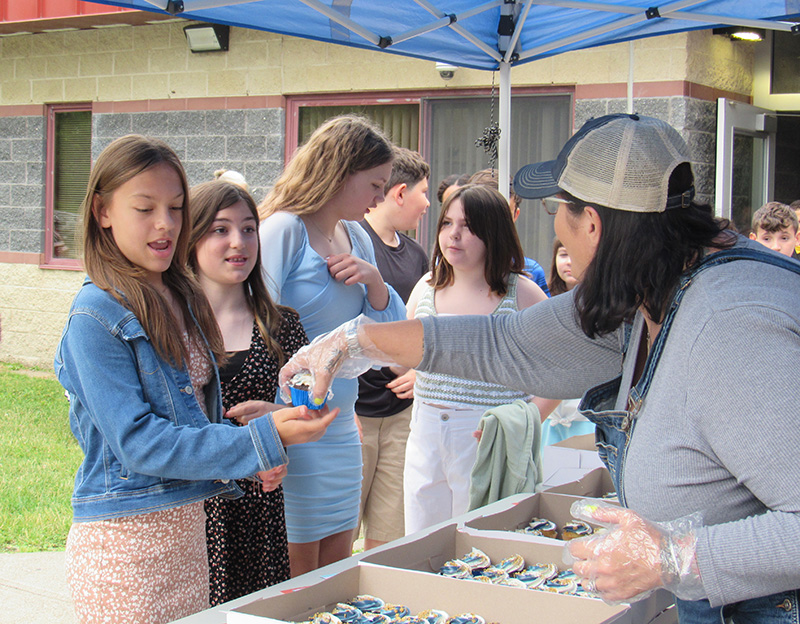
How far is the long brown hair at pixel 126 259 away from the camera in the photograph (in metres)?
1.96

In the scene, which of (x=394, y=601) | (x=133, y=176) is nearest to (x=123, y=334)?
(x=133, y=176)

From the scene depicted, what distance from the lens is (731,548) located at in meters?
1.33

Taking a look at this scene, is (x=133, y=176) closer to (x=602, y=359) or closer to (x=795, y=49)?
(x=602, y=359)

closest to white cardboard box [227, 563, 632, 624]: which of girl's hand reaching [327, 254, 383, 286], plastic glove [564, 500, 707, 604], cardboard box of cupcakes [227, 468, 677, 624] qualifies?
cardboard box of cupcakes [227, 468, 677, 624]

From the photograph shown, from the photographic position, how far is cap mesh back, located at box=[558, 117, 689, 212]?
1.54 metres

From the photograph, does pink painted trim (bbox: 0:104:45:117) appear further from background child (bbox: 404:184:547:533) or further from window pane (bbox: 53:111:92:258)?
background child (bbox: 404:184:547:533)

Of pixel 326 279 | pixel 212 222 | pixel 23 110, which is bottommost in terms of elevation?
pixel 326 279

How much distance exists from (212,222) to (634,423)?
1541mm

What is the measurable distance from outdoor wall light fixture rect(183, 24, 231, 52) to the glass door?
4.54 meters

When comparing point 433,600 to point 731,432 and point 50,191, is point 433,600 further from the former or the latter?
point 50,191

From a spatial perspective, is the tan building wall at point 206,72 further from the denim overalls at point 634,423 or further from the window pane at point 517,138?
the denim overalls at point 634,423

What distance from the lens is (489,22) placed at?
432 centimetres

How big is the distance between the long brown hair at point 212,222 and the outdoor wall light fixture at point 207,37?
5747mm

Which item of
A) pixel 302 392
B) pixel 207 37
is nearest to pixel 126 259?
pixel 302 392
